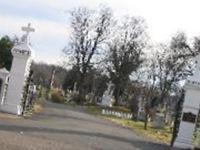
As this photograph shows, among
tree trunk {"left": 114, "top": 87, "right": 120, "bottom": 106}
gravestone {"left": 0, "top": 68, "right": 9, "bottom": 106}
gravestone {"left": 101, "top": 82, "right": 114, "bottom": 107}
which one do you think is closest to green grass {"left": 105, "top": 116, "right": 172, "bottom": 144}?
gravestone {"left": 0, "top": 68, "right": 9, "bottom": 106}

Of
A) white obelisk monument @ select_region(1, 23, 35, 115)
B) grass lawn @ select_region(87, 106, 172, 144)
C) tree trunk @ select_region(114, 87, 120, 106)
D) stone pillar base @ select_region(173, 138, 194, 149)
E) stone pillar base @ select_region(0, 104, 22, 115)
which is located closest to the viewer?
stone pillar base @ select_region(173, 138, 194, 149)

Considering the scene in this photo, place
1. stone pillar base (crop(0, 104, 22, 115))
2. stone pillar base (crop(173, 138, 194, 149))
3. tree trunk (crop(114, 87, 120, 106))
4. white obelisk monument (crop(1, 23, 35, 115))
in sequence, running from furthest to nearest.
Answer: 1. tree trunk (crop(114, 87, 120, 106))
2. white obelisk monument (crop(1, 23, 35, 115))
3. stone pillar base (crop(0, 104, 22, 115))
4. stone pillar base (crop(173, 138, 194, 149))

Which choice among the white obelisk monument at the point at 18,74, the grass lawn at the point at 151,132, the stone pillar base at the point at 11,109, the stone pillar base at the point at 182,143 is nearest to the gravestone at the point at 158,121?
the grass lawn at the point at 151,132

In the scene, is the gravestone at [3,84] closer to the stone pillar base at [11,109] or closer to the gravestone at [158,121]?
the stone pillar base at [11,109]

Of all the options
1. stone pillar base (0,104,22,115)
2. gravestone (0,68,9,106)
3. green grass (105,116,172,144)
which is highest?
gravestone (0,68,9,106)

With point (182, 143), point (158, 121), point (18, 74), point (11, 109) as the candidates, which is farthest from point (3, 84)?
point (158, 121)

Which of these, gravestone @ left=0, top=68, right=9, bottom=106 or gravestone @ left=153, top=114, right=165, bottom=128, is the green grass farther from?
gravestone @ left=0, top=68, right=9, bottom=106

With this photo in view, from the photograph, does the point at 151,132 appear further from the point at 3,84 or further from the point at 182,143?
the point at 3,84

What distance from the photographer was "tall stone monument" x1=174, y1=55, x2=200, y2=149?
25.5 m

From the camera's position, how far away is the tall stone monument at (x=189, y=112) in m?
25.5

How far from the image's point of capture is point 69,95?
262 feet

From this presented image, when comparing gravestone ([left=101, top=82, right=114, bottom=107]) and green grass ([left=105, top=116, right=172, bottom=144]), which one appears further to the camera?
gravestone ([left=101, top=82, right=114, bottom=107])

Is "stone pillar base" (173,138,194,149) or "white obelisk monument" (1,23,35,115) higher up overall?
"white obelisk monument" (1,23,35,115)

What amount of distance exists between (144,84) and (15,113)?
57.4 m
